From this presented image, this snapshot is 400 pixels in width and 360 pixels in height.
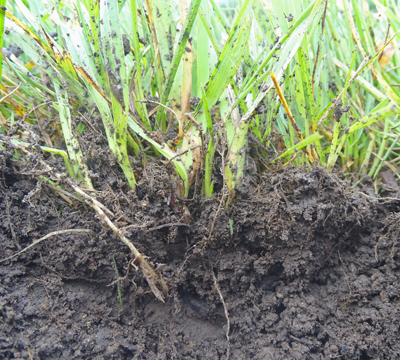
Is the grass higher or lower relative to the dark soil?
higher

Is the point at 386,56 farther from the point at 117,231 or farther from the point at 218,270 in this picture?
the point at 117,231

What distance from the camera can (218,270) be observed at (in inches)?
38.8

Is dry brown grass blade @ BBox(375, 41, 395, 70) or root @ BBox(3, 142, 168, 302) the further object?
dry brown grass blade @ BBox(375, 41, 395, 70)

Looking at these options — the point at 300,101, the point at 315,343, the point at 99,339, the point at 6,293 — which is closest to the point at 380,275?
the point at 315,343

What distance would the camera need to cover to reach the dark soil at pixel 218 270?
89 cm

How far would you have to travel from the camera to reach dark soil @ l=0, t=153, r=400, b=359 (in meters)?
0.89

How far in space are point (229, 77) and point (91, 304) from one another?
840mm

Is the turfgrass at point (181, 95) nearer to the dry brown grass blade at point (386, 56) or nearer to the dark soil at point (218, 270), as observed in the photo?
the dark soil at point (218, 270)

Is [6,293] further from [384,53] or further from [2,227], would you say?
[384,53]

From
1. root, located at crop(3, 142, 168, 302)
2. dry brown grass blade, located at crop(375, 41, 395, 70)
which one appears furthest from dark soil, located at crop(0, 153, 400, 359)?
dry brown grass blade, located at crop(375, 41, 395, 70)

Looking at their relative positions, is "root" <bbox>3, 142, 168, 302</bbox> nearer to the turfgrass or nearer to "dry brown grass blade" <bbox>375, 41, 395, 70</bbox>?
the turfgrass

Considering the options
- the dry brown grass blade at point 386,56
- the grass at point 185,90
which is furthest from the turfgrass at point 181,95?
the dry brown grass blade at point 386,56

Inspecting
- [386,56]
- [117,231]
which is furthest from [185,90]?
[386,56]

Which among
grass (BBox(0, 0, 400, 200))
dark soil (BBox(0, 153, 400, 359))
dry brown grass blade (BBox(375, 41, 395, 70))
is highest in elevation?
grass (BBox(0, 0, 400, 200))
